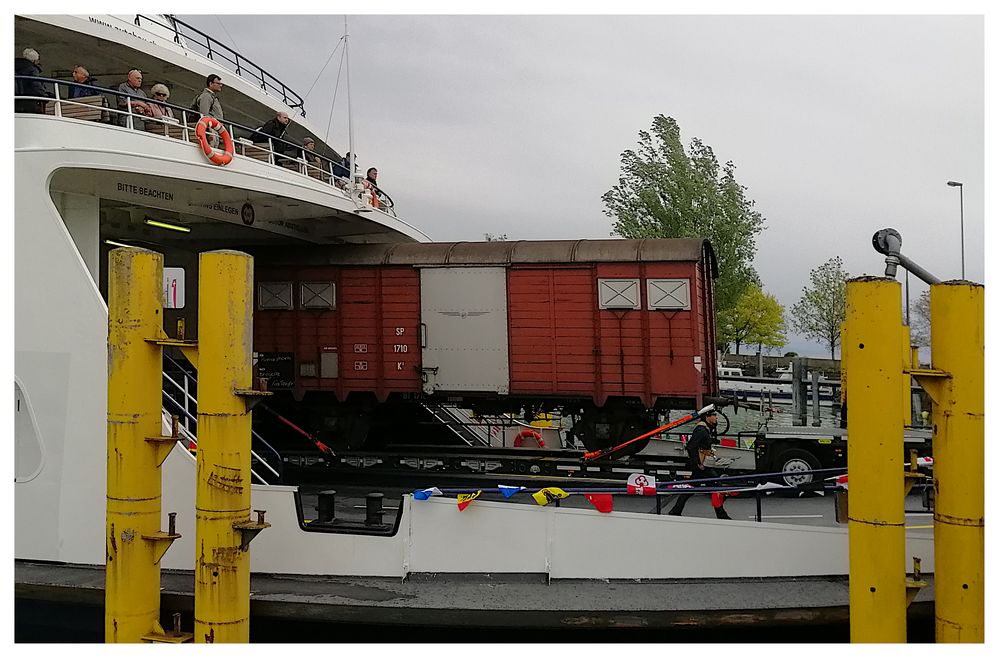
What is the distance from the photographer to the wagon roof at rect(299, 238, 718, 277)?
11688 mm

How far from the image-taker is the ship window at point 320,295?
12617 mm

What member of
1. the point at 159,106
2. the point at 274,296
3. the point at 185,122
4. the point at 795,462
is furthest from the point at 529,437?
the point at 159,106

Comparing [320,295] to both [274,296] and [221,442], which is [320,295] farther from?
[221,442]

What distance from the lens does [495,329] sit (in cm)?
1209

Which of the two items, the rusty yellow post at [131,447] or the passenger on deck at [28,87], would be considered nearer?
the rusty yellow post at [131,447]

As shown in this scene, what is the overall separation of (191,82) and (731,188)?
1906 centimetres

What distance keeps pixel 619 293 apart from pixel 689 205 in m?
14.9

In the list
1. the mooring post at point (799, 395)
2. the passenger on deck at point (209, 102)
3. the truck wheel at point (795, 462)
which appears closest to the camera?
the passenger on deck at point (209, 102)

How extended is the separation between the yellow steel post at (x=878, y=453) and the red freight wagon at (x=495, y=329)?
6.16 meters

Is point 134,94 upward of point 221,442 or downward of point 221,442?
upward

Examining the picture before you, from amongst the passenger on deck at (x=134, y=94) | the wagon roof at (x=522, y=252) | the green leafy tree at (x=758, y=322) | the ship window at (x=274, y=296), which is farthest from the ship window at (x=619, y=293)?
the green leafy tree at (x=758, y=322)

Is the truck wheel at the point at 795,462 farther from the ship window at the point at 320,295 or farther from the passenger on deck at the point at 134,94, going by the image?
the passenger on deck at the point at 134,94

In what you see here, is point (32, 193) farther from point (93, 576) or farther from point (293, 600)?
point (293, 600)

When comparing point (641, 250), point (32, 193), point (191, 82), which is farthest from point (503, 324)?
point (32, 193)
